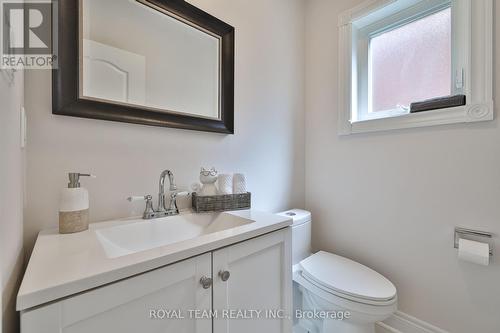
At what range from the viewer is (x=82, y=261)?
0.49 meters

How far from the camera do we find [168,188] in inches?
40.0

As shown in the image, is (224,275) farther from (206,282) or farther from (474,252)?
(474,252)

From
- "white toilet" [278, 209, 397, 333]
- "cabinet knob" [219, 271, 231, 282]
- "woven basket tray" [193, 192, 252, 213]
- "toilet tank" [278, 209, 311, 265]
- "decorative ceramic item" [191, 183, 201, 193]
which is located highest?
"decorative ceramic item" [191, 183, 201, 193]

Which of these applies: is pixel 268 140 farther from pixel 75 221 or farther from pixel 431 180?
pixel 75 221

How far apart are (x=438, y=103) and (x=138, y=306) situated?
1.55 m

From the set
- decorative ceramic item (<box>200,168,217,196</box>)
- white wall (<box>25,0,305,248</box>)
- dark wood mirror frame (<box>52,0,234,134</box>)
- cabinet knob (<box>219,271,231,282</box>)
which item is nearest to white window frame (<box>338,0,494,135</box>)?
white wall (<box>25,0,305,248</box>)

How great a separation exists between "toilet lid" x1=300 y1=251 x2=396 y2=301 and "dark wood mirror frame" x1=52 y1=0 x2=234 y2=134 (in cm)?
92

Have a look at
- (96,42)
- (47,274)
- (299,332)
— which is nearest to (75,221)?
(47,274)

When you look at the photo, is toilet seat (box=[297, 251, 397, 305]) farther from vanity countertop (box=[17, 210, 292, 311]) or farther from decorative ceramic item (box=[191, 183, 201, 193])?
decorative ceramic item (box=[191, 183, 201, 193])

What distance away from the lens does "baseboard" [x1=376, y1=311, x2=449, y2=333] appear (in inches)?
44.9

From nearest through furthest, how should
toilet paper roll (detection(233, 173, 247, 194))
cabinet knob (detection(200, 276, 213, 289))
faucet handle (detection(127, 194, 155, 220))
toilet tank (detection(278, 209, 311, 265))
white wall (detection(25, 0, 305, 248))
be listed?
1. cabinet knob (detection(200, 276, 213, 289))
2. white wall (detection(25, 0, 305, 248))
3. faucet handle (detection(127, 194, 155, 220))
4. toilet paper roll (detection(233, 173, 247, 194))
5. toilet tank (detection(278, 209, 311, 265))

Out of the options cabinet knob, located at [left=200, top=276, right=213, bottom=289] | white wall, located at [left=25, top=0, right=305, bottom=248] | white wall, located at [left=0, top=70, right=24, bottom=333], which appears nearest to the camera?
white wall, located at [left=0, top=70, right=24, bottom=333]

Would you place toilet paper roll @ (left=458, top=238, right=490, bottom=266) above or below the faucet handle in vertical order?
below

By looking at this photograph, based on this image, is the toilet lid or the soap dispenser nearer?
the soap dispenser
